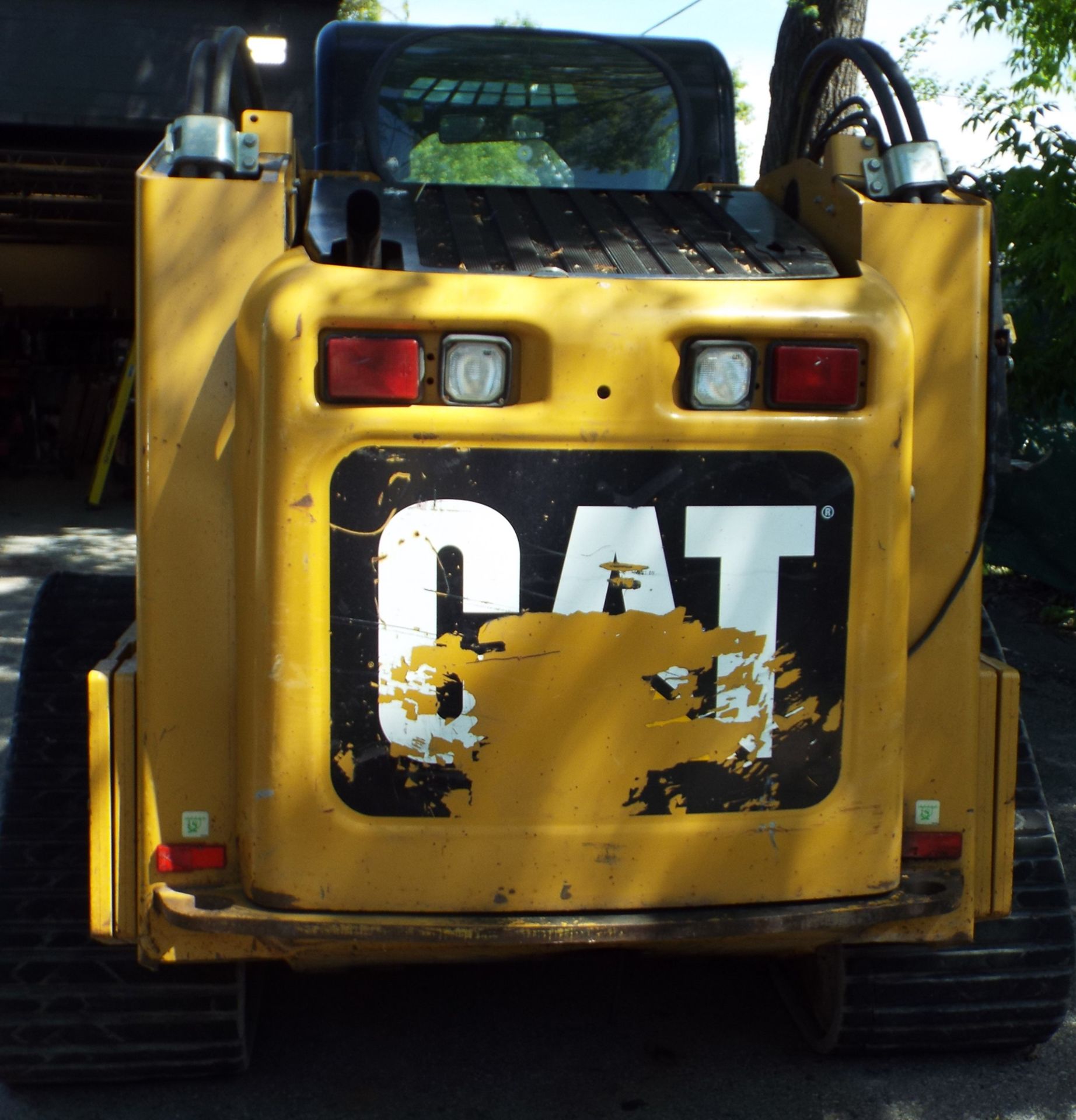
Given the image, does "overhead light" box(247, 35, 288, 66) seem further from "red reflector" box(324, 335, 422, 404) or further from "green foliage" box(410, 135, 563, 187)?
"red reflector" box(324, 335, 422, 404)

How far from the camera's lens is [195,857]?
254 cm

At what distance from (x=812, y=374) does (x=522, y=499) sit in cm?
58

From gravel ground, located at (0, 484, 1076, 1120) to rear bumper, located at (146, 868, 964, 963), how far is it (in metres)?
0.51

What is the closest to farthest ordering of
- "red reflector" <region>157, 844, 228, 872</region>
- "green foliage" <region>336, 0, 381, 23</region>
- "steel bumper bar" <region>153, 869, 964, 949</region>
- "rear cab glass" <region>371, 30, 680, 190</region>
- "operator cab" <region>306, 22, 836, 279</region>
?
1. "steel bumper bar" <region>153, 869, 964, 949</region>
2. "red reflector" <region>157, 844, 228, 872</region>
3. "operator cab" <region>306, 22, 836, 279</region>
4. "rear cab glass" <region>371, 30, 680, 190</region>
5. "green foliage" <region>336, 0, 381, 23</region>

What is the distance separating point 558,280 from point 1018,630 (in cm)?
649

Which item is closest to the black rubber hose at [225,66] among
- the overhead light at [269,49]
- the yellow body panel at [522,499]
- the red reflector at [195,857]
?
the yellow body panel at [522,499]

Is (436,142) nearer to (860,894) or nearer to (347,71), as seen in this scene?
(347,71)

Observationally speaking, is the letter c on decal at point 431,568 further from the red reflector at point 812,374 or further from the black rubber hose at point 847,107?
the black rubber hose at point 847,107

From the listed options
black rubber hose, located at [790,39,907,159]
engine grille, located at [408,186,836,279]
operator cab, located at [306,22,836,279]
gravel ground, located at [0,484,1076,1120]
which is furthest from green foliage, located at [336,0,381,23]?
gravel ground, located at [0,484,1076,1120]

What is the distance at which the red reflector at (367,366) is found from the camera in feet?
7.48

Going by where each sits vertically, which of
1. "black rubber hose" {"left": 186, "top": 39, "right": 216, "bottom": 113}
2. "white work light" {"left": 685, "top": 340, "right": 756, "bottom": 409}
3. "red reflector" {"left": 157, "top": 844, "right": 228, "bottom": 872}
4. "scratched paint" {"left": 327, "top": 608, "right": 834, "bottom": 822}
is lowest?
"red reflector" {"left": 157, "top": 844, "right": 228, "bottom": 872}

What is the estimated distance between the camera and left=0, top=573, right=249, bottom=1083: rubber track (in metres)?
2.84

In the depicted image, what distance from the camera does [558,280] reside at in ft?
7.78

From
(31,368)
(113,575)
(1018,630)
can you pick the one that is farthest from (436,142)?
(31,368)
